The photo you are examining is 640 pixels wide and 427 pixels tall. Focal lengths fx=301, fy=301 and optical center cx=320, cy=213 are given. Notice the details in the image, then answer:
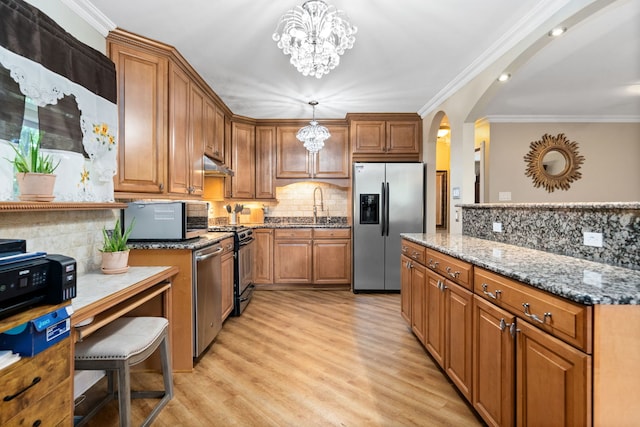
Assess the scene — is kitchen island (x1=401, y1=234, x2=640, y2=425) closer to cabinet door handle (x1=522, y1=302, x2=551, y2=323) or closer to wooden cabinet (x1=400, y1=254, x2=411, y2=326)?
cabinet door handle (x1=522, y1=302, x2=551, y2=323)

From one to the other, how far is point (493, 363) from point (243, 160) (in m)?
3.69

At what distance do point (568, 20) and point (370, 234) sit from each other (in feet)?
9.13

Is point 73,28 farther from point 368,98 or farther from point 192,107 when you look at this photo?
point 368,98

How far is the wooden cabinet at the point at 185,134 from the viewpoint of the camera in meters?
2.43

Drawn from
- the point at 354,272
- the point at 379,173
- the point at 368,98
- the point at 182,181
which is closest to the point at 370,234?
the point at 354,272

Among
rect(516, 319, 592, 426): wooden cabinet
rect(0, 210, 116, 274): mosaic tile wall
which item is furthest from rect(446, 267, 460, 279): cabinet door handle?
rect(0, 210, 116, 274): mosaic tile wall

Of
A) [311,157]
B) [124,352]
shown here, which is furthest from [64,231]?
[311,157]

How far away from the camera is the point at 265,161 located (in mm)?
4402

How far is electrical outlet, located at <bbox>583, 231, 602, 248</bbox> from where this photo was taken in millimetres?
1456

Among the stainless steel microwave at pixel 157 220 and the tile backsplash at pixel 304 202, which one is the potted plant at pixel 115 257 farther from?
the tile backsplash at pixel 304 202

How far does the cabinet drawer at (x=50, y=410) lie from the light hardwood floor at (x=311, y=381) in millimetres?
701

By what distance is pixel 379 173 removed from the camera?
4.04m

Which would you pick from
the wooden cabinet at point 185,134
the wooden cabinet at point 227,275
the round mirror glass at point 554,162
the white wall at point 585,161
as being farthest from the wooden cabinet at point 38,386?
the round mirror glass at point 554,162

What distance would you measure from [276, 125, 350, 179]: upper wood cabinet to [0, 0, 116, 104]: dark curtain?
2496 mm
